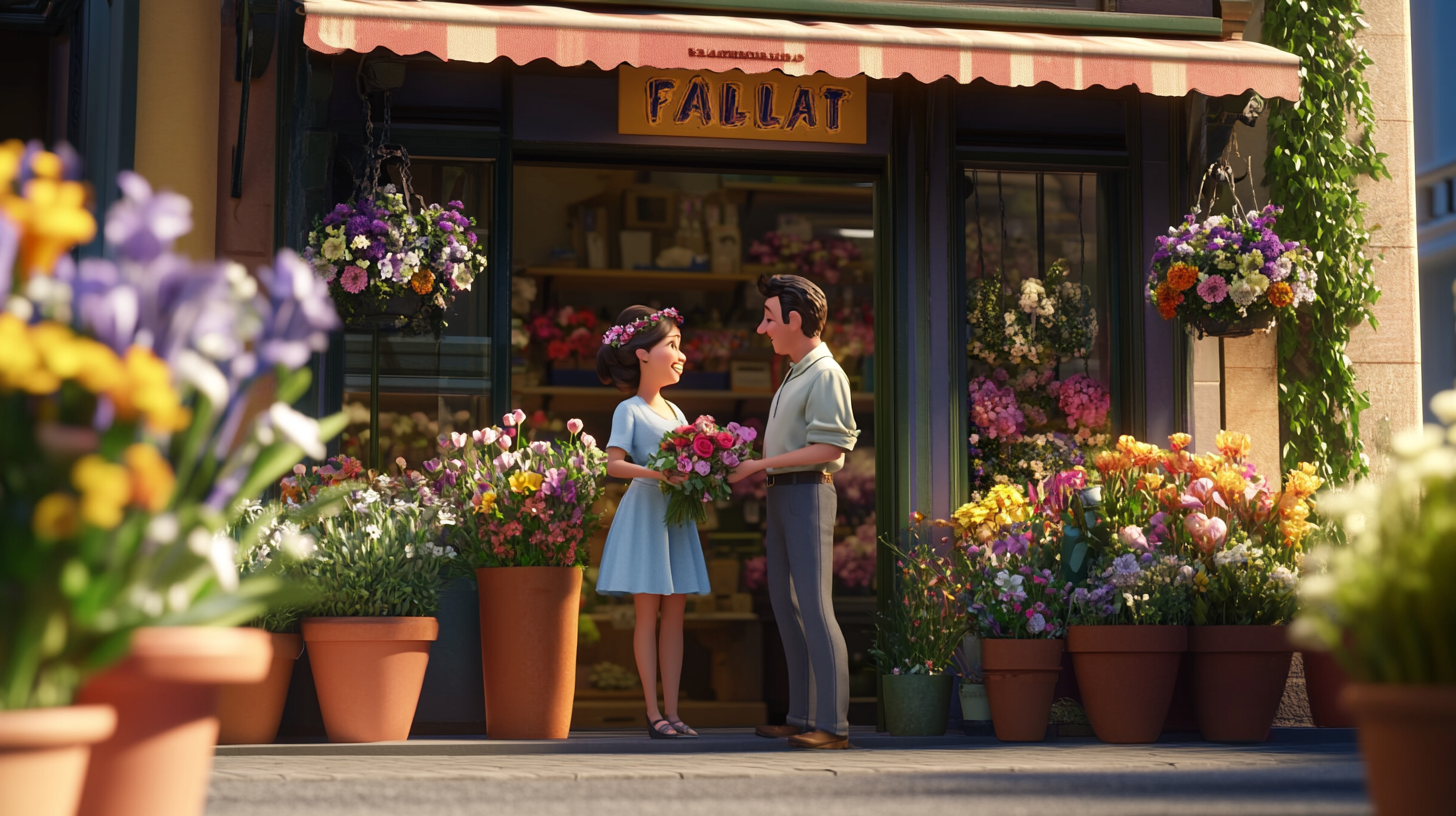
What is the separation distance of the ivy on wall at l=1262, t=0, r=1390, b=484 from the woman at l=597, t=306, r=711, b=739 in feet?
10.9

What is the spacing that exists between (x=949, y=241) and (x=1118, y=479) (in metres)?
1.64

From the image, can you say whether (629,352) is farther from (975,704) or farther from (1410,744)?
(1410,744)

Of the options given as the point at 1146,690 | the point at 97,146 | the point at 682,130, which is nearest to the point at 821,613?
the point at 1146,690

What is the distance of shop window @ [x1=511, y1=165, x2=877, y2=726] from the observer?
874 centimetres

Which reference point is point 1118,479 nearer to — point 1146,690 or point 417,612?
point 1146,690

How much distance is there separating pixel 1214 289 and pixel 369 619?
4014 mm

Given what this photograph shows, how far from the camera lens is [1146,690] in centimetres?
607

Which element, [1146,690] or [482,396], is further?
[482,396]

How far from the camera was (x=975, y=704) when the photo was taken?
655 centimetres

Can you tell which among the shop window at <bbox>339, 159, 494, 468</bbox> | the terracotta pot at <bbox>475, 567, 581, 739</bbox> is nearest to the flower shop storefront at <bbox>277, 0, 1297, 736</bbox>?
the shop window at <bbox>339, 159, 494, 468</bbox>

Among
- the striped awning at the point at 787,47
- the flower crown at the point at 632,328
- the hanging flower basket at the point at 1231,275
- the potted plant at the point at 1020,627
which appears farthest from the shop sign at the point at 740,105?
the potted plant at the point at 1020,627

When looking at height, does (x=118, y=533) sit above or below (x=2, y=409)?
below

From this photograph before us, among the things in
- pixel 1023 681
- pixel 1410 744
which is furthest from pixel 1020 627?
pixel 1410 744

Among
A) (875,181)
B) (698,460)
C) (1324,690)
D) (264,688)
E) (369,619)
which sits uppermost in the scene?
(875,181)
